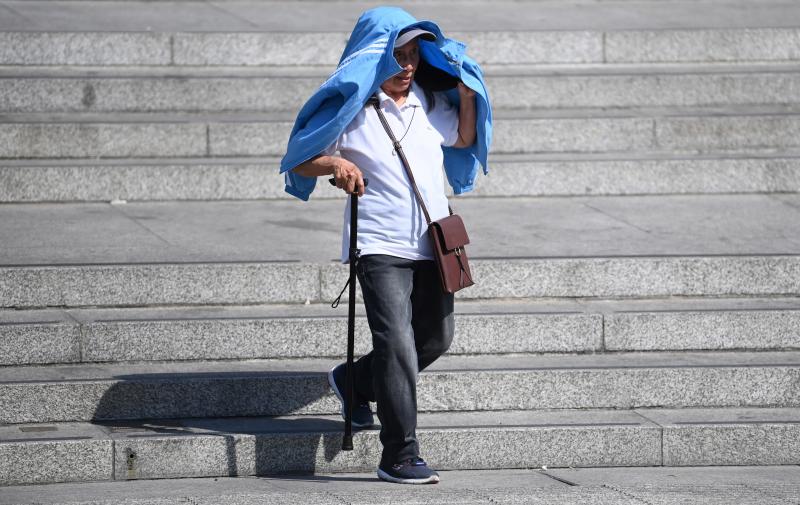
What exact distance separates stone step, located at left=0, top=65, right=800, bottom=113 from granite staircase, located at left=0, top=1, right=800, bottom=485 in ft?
0.06

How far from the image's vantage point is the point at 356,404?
5301 mm

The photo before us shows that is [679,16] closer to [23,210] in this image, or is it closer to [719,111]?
[719,111]

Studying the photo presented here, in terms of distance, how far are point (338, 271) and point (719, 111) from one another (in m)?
3.82

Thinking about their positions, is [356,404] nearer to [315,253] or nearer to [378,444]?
[378,444]

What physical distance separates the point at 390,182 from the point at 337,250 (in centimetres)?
181

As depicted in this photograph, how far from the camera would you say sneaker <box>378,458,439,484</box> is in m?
4.96

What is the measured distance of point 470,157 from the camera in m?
5.21

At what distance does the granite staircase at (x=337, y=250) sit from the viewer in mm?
5430

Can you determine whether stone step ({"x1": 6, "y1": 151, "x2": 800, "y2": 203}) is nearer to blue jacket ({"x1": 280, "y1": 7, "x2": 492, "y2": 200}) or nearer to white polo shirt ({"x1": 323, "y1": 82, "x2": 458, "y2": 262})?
blue jacket ({"x1": 280, "y1": 7, "x2": 492, "y2": 200})

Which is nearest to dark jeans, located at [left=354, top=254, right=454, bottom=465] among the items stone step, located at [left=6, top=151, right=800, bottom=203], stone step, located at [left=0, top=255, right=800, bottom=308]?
stone step, located at [left=0, top=255, right=800, bottom=308]

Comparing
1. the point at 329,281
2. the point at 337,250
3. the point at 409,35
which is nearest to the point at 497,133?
the point at 337,250

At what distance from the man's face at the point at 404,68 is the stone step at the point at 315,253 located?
62.4 inches

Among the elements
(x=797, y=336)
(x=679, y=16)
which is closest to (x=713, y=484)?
(x=797, y=336)

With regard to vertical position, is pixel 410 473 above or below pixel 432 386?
below
